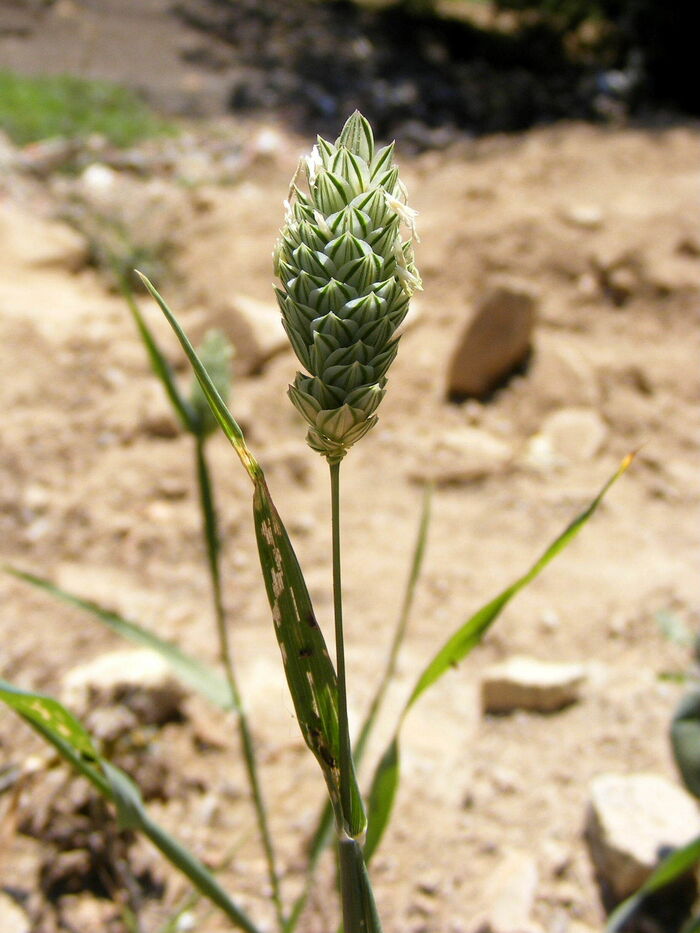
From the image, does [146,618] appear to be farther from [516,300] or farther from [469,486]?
[516,300]

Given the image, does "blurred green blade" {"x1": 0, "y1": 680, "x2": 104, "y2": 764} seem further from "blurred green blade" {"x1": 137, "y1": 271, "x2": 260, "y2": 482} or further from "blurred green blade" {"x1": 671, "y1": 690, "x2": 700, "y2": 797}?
"blurred green blade" {"x1": 671, "y1": 690, "x2": 700, "y2": 797}

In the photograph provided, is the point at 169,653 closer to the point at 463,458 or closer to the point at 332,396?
the point at 332,396

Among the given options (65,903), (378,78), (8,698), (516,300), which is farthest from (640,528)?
(378,78)

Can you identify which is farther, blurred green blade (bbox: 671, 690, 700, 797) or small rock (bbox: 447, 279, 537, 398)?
small rock (bbox: 447, 279, 537, 398)

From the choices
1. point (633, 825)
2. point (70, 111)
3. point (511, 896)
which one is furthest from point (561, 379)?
point (70, 111)

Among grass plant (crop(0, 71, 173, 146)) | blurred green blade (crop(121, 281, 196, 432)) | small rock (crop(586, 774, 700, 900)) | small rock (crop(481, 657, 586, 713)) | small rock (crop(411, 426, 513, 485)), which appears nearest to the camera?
blurred green blade (crop(121, 281, 196, 432))

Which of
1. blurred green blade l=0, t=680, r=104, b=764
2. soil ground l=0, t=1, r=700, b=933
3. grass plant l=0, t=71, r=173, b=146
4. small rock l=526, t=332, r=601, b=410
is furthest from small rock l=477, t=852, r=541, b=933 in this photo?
grass plant l=0, t=71, r=173, b=146
